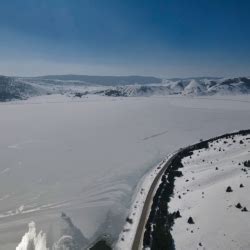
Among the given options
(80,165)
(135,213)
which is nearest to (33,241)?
(135,213)

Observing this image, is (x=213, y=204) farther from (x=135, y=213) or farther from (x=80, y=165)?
(x=80, y=165)

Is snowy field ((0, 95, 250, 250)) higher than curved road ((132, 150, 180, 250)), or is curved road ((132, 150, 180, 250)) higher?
curved road ((132, 150, 180, 250))

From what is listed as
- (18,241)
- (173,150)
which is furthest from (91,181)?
(173,150)

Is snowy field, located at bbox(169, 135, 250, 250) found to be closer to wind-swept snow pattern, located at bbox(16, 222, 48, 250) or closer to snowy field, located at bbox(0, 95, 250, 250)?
snowy field, located at bbox(0, 95, 250, 250)

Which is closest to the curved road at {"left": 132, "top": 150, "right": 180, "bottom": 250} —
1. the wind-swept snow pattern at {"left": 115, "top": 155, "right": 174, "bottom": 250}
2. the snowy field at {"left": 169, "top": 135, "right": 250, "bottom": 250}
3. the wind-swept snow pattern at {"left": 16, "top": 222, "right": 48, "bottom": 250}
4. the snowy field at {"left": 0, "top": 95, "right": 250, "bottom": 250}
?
the wind-swept snow pattern at {"left": 115, "top": 155, "right": 174, "bottom": 250}

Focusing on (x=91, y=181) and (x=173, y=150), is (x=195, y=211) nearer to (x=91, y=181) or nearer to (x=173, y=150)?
(x=91, y=181)
